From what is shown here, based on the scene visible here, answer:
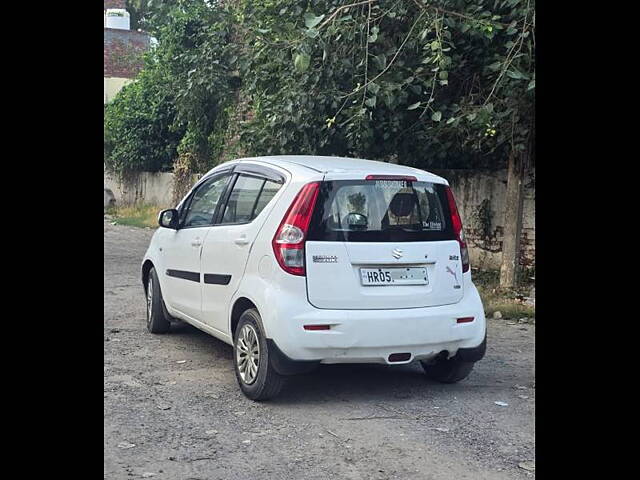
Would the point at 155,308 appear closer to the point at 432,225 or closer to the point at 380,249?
the point at 380,249

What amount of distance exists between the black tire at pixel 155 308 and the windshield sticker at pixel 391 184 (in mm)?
2871

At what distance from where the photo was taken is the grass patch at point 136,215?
22531mm

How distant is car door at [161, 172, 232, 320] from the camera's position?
731 centimetres

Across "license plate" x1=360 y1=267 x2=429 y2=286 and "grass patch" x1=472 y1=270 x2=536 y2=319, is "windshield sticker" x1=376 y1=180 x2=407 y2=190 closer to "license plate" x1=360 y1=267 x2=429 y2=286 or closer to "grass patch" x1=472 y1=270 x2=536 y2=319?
"license plate" x1=360 y1=267 x2=429 y2=286

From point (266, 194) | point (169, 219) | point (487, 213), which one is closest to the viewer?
point (266, 194)

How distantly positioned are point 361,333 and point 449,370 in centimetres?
114

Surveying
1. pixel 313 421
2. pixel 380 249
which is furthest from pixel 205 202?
pixel 313 421

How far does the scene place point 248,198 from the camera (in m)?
6.79
